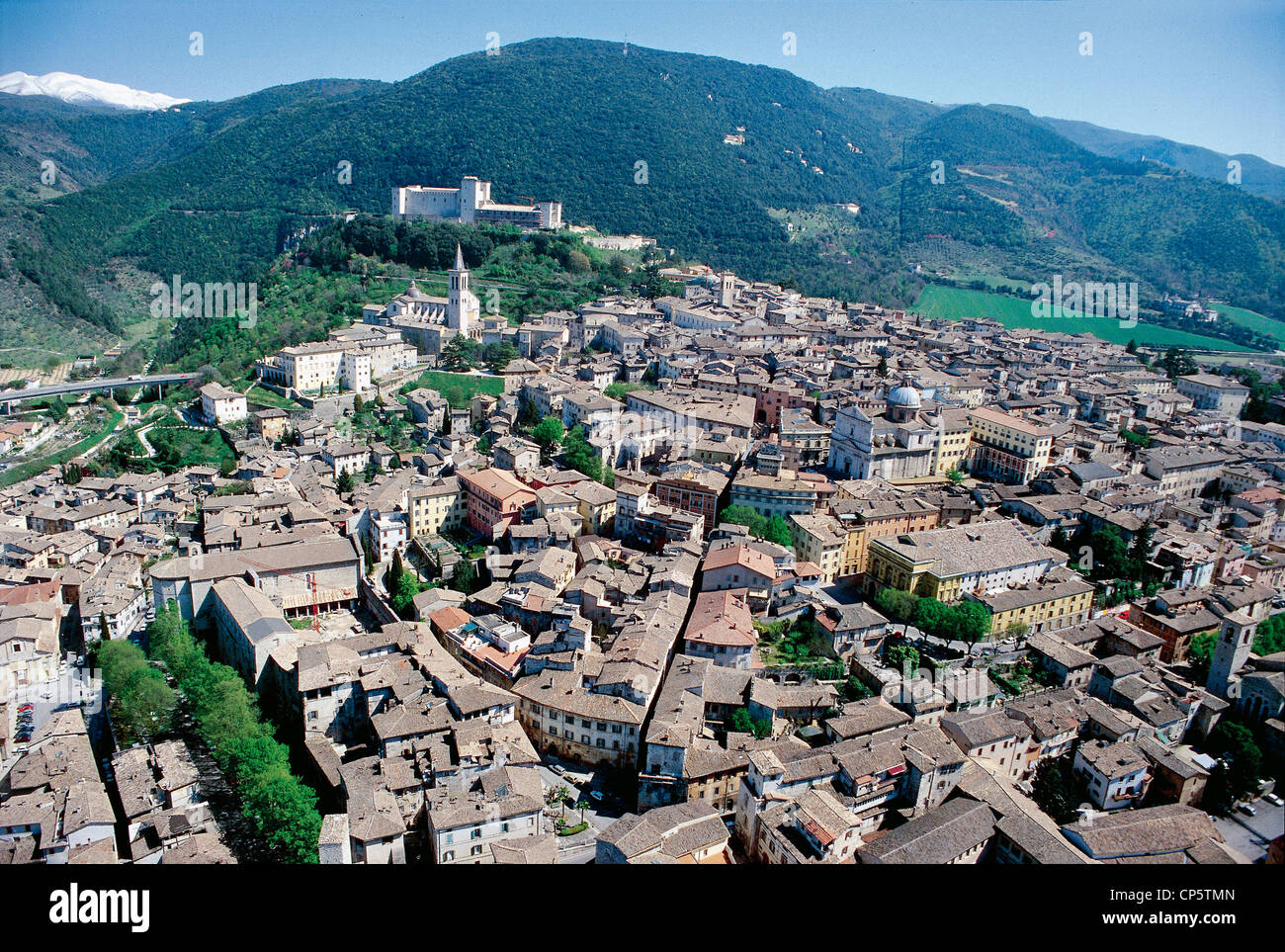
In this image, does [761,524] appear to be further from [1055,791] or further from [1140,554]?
[1140,554]

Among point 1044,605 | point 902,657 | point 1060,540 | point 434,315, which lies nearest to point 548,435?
point 902,657

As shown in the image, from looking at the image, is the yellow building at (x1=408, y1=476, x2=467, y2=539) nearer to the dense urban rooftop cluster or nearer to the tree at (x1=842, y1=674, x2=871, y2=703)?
the dense urban rooftop cluster

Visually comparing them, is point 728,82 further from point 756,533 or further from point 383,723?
point 383,723

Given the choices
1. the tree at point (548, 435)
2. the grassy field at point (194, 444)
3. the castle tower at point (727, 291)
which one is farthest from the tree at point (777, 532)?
the castle tower at point (727, 291)

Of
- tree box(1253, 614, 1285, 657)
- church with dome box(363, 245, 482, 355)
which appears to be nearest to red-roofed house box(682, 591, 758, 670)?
tree box(1253, 614, 1285, 657)

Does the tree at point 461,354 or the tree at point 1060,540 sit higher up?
the tree at point 461,354

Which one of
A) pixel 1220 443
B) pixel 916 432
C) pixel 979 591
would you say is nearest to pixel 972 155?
pixel 1220 443

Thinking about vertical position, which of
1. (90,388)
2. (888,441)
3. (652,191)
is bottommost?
(90,388)

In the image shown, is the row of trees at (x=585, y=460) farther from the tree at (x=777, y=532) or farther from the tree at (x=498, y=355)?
the tree at (x=498, y=355)
